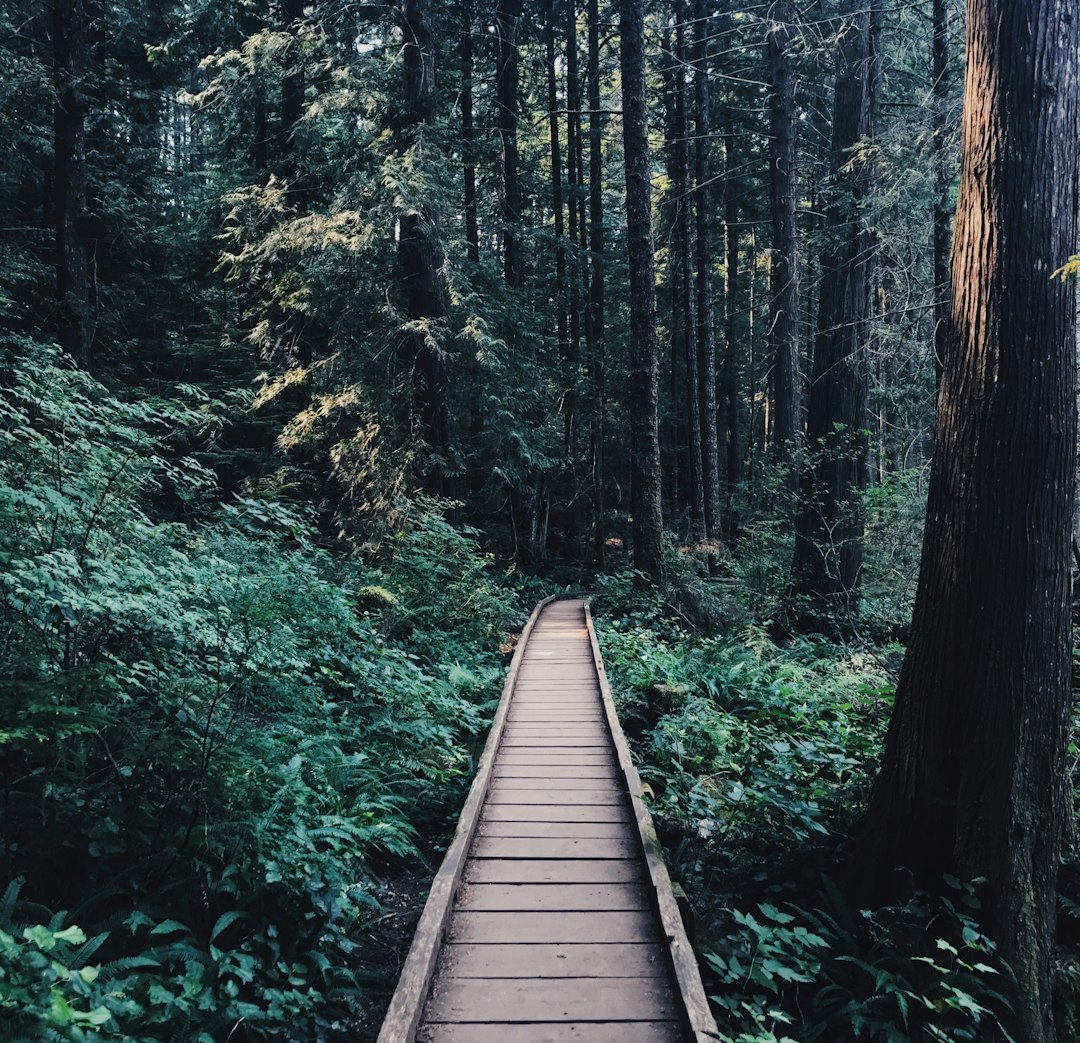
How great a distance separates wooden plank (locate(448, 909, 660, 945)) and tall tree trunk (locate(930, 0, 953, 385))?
5566 mm

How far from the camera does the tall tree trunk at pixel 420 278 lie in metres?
14.6

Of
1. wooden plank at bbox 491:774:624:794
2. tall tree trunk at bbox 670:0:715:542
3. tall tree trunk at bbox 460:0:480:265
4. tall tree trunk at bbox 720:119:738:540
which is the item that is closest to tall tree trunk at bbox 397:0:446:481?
tall tree trunk at bbox 460:0:480:265

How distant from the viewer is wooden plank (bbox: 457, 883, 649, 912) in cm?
454

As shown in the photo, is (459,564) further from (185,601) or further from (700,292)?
(700,292)

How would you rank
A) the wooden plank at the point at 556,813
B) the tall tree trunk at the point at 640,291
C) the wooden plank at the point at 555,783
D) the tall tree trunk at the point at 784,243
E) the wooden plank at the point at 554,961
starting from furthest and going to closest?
the tall tree trunk at the point at 784,243, the tall tree trunk at the point at 640,291, the wooden plank at the point at 555,783, the wooden plank at the point at 556,813, the wooden plank at the point at 554,961

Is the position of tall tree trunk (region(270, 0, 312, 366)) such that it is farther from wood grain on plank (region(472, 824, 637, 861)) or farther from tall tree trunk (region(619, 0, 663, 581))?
wood grain on plank (region(472, 824, 637, 861))

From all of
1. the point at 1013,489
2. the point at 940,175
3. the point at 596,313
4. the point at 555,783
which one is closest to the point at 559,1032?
the point at 555,783

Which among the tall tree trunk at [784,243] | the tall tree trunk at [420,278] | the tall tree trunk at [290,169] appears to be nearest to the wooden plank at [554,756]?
the tall tree trunk at [784,243]

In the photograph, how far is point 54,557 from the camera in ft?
12.7

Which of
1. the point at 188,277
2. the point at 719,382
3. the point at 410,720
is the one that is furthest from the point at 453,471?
the point at 719,382

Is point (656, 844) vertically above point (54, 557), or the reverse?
point (54, 557)

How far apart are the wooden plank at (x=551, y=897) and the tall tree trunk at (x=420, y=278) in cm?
1137

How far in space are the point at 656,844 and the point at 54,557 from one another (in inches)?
159

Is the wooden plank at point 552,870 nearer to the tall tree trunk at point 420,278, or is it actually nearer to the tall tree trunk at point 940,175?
the tall tree trunk at point 940,175
